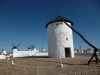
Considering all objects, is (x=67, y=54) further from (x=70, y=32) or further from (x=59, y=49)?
(x=70, y=32)

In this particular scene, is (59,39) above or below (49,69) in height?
above

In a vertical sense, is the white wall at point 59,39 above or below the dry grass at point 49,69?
above

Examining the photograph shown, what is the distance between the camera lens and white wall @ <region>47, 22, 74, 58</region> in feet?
52.8

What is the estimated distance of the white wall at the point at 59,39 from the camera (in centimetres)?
1609

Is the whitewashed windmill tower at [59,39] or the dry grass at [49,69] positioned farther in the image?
the whitewashed windmill tower at [59,39]

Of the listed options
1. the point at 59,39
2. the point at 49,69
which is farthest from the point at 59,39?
the point at 49,69

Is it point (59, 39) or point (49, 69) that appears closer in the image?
point (49, 69)

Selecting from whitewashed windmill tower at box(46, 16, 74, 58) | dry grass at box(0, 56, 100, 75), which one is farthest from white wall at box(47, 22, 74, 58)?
dry grass at box(0, 56, 100, 75)

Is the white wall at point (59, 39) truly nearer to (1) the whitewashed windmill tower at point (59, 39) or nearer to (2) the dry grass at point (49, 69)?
(1) the whitewashed windmill tower at point (59, 39)

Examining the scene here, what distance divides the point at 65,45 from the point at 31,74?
11.6 meters

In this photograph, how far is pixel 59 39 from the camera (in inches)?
640

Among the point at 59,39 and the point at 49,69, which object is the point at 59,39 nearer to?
the point at 59,39

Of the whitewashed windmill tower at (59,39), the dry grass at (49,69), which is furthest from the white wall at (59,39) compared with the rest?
the dry grass at (49,69)

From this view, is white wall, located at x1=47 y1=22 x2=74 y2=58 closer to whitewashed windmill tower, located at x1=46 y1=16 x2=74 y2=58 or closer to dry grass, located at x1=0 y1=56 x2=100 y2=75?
whitewashed windmill tower, located at x1=46 y1=16 x2=74 y2=58
